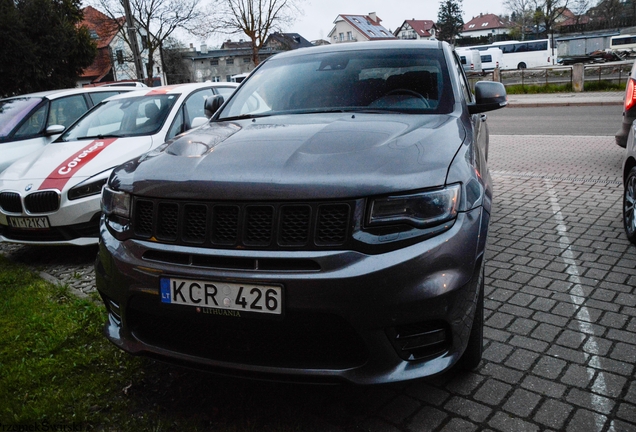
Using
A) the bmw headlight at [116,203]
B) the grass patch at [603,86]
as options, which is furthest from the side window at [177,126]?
the grass patch at [603,86]

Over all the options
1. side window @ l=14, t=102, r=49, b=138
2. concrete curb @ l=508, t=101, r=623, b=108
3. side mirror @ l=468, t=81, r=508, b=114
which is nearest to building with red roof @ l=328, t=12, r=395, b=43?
concrete curb @ l=508, t=101, r=623, b=108

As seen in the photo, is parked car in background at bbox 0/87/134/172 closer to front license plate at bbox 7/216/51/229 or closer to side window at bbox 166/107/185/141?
side window at bbox 166/107/185/141

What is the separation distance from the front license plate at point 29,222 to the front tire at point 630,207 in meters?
5.23

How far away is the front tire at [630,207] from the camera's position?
482cm

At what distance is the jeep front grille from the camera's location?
2250mm

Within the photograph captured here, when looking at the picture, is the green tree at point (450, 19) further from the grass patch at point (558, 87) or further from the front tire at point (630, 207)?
the front tire at point (630, 207)

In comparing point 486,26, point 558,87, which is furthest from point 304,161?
point 486,26

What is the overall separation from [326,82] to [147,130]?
3194 millimetres

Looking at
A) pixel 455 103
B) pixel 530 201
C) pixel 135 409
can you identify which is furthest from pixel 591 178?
pixel 135 409

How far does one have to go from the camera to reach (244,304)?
2.28m

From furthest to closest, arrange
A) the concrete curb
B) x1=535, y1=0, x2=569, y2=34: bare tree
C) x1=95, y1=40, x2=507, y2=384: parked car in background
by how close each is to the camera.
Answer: x1=535, y1=0, x2=569, y2=34: bare tree, the concrete curb, x1=95, y1=40, x2=507, y2=384: parked car in background

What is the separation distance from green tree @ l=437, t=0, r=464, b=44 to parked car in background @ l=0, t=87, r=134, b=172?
275 feet

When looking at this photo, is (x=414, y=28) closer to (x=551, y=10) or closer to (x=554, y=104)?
(x=551, y=10)

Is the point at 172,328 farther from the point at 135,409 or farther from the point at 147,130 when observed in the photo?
the point at 147,130
